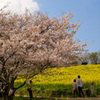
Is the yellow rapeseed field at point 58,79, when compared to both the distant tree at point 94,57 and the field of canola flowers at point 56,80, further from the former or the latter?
the distant tree at point 94,57

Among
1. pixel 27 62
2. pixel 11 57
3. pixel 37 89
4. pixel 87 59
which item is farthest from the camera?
pixel 87 59

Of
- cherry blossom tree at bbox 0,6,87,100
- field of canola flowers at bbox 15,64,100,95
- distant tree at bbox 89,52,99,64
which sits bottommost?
field of canola flowers at bbox 15,64,100,95

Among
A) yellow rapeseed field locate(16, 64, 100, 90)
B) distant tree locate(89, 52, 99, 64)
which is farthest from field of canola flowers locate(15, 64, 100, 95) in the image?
Answer: distant tree locate(89, 52, 99, 64)

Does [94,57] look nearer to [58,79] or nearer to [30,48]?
[58,79]

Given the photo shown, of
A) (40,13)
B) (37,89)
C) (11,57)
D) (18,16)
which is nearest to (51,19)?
(40,13)

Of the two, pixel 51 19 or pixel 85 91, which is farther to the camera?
pixel 85 91

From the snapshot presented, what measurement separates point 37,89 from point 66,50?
32.1ft

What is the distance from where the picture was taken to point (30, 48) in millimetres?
9992

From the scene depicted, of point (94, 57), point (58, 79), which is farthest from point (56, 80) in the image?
point (94, 57)

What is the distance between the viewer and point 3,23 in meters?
11.2

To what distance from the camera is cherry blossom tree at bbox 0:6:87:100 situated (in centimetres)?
835

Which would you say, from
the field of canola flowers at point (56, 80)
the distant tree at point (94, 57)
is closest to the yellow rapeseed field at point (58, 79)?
the field of canola flowers at point (56, 80)

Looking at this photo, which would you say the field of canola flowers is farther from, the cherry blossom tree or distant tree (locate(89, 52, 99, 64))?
distant tree (locate(89, 52, 99, 64))

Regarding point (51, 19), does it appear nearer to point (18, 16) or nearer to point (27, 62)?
point (18, 16)
